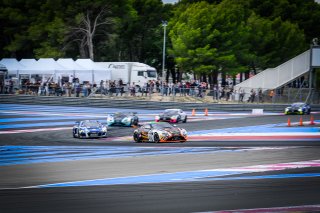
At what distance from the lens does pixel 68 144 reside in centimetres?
2814

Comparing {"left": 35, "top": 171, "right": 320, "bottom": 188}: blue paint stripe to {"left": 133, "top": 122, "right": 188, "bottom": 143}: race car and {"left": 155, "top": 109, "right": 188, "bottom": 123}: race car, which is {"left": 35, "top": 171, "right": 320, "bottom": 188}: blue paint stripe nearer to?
{"left": 133, "top": 122, "right": 188, "bottom": 143}: race car

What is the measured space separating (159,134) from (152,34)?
168ft

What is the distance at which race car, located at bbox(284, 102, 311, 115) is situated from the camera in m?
46.1

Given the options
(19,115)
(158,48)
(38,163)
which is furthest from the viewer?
(158,48)

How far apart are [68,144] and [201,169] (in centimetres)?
1045

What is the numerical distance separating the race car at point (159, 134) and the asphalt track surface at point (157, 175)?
0.72 metres

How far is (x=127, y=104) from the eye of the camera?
158ft

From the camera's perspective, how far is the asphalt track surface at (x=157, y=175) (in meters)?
13.1

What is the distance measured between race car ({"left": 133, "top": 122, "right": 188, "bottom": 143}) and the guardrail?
59.2ft

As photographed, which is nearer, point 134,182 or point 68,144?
point 134,182

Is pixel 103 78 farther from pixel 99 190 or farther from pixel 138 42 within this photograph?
pixel 99 190

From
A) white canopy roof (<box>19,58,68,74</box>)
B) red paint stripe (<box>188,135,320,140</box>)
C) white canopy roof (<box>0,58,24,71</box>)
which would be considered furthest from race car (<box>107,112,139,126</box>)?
white canopy roof (<box>0,58,24,71</box>)

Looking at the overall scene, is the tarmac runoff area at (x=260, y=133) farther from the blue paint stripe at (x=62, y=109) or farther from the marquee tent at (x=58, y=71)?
the marquee tent at (x=58, y=71)

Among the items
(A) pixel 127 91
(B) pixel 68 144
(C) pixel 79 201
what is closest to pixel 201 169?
(C) pixel 79 201
